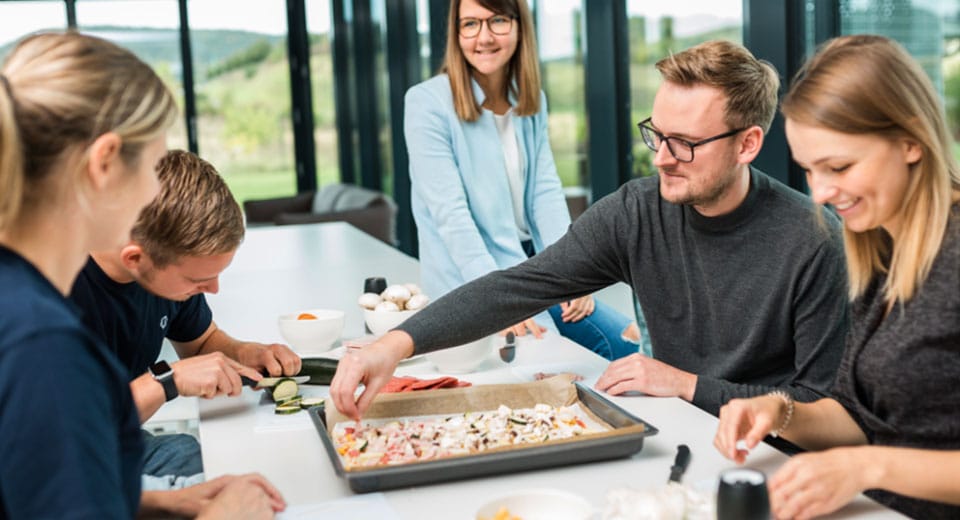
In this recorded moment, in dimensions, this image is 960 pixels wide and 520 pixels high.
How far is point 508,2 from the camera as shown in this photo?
9.18 ft

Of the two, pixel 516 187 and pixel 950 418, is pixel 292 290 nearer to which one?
pixel 516 187

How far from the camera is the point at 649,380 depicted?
1849 mm

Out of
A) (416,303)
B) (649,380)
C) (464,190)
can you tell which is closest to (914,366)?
(649,380)

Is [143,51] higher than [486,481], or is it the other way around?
[143,51]

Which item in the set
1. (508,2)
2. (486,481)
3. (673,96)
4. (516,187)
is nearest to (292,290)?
(516,187)

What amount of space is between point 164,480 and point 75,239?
808 millimetres

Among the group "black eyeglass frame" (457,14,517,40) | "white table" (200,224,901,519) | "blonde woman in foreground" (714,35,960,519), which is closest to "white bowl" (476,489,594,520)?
"white table" (200,224,901,519)

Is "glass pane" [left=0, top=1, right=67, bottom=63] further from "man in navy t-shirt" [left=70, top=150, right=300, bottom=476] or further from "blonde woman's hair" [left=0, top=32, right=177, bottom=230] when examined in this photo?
"blonde woman's hair" [left=0, top=32, right=177, bottom=230]

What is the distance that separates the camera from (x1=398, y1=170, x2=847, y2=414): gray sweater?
1.87 m

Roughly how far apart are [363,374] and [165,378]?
0.39 meters

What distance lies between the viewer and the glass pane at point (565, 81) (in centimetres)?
504

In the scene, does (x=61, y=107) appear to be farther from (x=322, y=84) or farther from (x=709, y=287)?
(x=322, y=84)

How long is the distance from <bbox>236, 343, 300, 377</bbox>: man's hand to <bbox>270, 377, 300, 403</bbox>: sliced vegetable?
0.14m

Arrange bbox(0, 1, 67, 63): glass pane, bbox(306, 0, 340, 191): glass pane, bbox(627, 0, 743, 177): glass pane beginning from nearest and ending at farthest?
bbox(627, 0, 743, 177): glass pane < bbox(0, 1, 67, 63): glass pane < bbox(306, 0, 340, 191): glass pane
